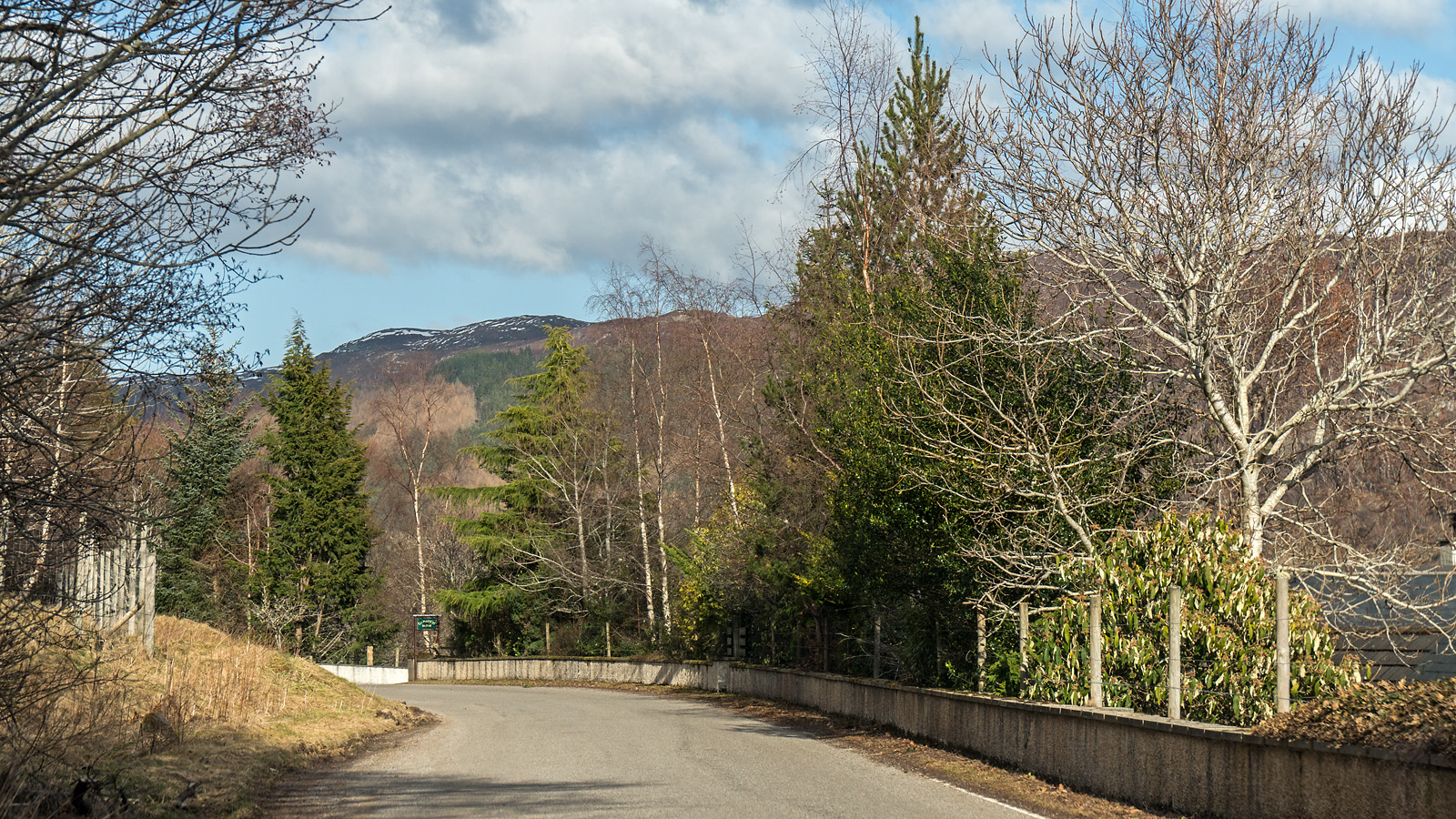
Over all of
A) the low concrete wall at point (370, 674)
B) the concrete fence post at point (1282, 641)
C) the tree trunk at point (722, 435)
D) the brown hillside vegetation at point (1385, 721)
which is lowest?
the low concrete wall at point (370, 674)

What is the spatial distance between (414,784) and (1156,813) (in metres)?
7.09

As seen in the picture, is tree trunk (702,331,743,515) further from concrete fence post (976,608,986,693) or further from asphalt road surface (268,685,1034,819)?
concrete fence post (976,608,986,693)

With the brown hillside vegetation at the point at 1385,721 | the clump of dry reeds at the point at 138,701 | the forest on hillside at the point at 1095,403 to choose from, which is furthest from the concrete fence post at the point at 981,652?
the clump of dry reeds at the point at 138,701

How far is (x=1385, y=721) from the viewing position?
7.87 meters

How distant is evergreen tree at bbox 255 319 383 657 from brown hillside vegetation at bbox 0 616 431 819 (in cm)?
2771

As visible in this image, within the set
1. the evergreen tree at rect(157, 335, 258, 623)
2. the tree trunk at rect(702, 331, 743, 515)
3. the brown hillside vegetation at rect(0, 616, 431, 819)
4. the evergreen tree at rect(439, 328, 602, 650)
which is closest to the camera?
the brown hillside vegetation at rect(0, 616, 431, 819)

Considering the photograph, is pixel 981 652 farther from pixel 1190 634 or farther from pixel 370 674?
pixel 370 674

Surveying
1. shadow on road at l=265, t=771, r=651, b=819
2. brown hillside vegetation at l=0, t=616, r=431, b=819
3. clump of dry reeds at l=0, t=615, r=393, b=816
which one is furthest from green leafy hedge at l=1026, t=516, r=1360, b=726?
clump of dry reeds at l=0, t=615, r=393, b=816

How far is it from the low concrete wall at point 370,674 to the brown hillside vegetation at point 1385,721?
1500 inches

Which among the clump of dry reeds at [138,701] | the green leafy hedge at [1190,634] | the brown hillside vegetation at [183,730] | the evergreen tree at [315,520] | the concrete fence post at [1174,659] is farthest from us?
the evergreen tree at [315,520]

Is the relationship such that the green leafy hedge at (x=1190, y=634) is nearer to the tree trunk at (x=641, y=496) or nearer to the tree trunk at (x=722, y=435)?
the tree trunk at (x=722, y=435)

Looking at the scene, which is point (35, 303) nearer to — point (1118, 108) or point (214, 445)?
point (1118, 108)

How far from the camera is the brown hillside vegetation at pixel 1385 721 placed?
288 inches

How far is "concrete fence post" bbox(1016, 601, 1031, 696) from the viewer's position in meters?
13.7
